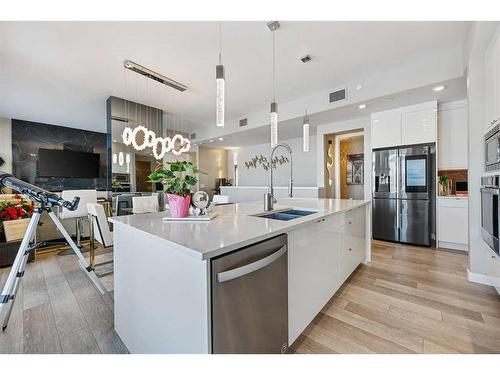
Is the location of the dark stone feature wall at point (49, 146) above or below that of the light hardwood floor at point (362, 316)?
above

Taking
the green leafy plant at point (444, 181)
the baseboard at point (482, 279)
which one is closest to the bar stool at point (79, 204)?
the baseboard at point (482, 279)

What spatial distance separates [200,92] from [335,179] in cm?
357

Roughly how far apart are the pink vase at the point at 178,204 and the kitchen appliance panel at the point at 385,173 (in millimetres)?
3661

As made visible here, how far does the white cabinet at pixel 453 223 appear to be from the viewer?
3.26 meters

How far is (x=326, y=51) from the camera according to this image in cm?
267

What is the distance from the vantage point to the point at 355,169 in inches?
209

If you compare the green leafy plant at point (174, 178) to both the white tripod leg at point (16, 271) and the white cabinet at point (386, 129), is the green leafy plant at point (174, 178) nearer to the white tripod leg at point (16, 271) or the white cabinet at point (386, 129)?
the white tripod leg at point (16, 271)

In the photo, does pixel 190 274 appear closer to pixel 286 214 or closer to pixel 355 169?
pixel 286 214

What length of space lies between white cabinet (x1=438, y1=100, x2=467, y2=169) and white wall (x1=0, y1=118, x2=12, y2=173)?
8788mm

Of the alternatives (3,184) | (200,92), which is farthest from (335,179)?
(3,184)

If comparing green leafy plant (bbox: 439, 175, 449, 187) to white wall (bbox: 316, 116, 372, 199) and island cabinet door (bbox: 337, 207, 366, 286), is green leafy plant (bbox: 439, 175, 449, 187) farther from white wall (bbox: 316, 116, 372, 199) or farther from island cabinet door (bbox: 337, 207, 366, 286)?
island cabinet door (bbox: 337, 207, 366, 286)

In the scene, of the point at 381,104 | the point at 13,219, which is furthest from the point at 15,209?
the point at 381,104
